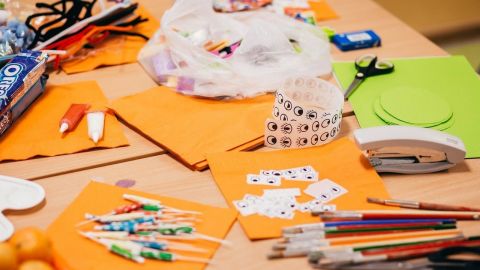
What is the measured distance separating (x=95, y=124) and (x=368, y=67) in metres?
0.60

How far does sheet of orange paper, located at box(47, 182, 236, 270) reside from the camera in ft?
2.36

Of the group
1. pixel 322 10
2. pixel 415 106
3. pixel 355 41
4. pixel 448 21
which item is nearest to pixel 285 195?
pixel 415 106

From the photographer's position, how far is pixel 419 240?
0.75 metres

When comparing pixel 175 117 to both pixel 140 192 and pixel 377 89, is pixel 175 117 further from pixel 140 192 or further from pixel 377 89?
pixel 377 89

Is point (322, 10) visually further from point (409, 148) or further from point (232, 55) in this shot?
point (409, 148)

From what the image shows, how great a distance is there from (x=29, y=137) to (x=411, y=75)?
0.80 meters

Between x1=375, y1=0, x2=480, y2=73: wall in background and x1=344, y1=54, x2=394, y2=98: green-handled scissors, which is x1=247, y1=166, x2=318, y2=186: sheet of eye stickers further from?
x1=375, y1=0, x2=480, y2=73: wall in background

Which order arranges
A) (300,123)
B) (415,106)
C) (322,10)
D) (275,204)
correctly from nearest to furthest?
1. (275,204)
2. (300,123)
3. (415,106)
4. (322,10)

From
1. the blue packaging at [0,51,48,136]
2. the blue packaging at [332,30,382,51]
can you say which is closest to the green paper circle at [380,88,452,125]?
the blue packaging at [332,30,382,51]

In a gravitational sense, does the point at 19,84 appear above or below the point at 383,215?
above

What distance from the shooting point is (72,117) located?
3.34 feet

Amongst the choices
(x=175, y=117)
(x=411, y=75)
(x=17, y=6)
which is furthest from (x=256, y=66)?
(x=17, y=6)

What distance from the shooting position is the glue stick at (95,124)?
976 millimetres

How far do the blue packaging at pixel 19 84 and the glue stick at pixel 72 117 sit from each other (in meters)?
0.09
